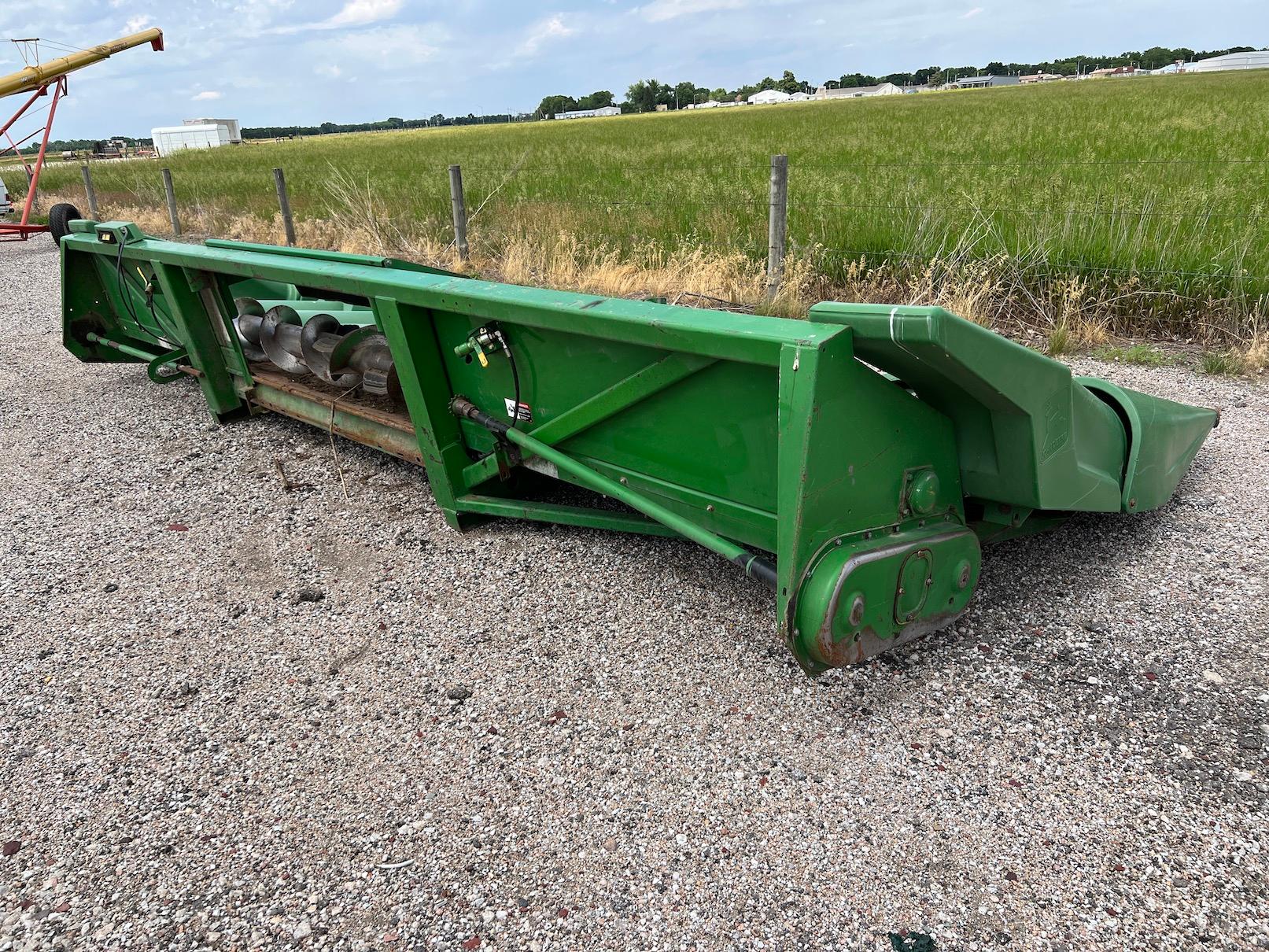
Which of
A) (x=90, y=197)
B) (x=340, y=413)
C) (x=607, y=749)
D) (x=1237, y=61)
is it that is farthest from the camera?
(x=1237, y=61)

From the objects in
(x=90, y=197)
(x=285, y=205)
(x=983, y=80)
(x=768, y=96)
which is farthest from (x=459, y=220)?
(x=983, y=80)

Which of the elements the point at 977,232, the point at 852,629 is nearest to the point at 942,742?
the point at 852,629

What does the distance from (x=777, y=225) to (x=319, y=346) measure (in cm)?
366

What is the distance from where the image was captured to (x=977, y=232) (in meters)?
6.17

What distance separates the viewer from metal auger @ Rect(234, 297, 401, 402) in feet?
12.5

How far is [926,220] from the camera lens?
20.7 feet

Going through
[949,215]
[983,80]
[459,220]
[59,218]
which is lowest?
[983,80]

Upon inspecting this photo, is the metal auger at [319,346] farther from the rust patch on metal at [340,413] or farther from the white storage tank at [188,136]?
the white storage tank at [188,136]

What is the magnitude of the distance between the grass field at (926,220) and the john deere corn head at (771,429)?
98.3 inches

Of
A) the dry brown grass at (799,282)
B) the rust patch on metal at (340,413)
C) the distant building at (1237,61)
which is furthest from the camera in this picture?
the distant building at (1237,61)

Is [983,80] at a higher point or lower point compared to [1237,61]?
lower

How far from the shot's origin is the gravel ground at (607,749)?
181 cm

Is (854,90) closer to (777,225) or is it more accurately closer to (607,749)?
(777,225)

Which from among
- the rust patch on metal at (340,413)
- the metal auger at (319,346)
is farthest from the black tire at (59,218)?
the rust patch on metal at (340,413)
